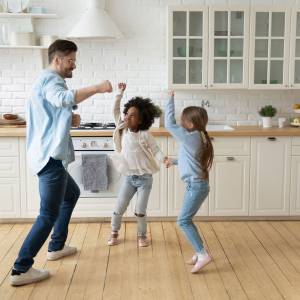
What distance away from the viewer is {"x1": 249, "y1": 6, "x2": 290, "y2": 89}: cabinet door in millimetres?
4660

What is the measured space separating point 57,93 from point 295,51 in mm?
2694

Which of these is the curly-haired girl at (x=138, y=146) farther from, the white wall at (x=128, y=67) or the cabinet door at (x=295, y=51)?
the cabinet door at (x=295, y=51)

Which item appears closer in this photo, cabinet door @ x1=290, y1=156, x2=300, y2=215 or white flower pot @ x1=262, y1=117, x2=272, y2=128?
cabinet door @ x1=290, y1=156, x2=300, y2=215

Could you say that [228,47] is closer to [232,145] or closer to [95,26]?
[232,145]

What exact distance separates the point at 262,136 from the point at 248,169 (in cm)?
32

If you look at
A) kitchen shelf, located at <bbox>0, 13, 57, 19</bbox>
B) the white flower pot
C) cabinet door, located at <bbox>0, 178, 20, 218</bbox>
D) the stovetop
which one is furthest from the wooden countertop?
kitchen shelf, located at <bbox>0, 13, 57, 19</bbox>

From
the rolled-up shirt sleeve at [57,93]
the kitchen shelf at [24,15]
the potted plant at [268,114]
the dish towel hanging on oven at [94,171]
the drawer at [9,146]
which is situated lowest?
the dish towel hanging on oven at [94,171]

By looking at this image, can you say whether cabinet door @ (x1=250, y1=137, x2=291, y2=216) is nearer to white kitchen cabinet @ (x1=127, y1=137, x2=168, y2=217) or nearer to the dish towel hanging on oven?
white kitchen cabinet @ (x1=127, y1=137, x2=168, y2=217)

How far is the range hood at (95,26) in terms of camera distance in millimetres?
4555

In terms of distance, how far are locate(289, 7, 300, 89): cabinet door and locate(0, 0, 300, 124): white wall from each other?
1.12 feet

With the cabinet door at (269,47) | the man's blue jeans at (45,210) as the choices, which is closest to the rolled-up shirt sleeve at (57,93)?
the man's blue jeans at (45,210)

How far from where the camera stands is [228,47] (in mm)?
4691

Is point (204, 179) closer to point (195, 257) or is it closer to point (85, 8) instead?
point (195, 257)

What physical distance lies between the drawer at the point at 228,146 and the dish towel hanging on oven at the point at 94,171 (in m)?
0.61
